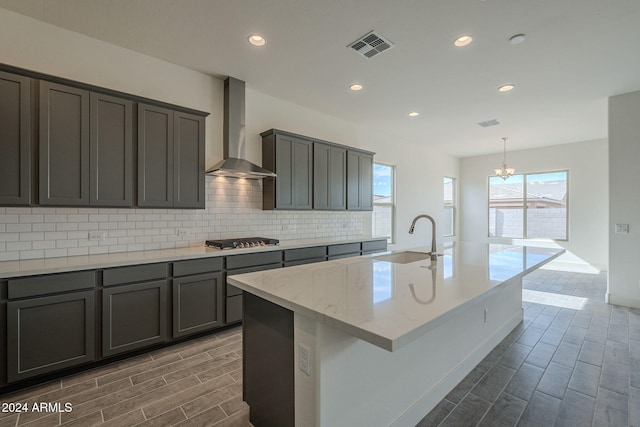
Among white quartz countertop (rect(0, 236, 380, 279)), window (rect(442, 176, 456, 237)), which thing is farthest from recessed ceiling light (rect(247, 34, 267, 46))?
window (rect(442, 176, 456, 237))

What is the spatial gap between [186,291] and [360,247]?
270 centimetres

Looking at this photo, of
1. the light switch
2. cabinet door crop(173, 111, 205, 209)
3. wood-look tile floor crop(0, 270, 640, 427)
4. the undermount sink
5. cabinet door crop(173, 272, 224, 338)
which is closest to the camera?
wood-look tile floor crop(0, 270, 640, 427)

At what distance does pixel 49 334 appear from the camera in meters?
2.17

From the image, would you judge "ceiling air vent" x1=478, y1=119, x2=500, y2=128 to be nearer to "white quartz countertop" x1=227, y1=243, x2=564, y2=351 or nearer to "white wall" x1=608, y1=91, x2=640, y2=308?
"white wall" x1=608, y1=91, x2=640, y2=308

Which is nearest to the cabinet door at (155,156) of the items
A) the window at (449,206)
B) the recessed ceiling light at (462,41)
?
the recessed ceiling light at (462,41)

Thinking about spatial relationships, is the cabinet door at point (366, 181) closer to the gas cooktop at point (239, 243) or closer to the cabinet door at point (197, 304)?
the gas cooktop at point (239, 243)

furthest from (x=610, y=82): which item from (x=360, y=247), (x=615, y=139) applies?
(x=360, y=247)

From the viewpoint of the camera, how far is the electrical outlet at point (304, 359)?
4.23ft

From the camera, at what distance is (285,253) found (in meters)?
3.62

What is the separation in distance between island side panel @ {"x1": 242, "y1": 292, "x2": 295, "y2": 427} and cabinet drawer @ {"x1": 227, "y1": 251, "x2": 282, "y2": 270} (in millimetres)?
1380

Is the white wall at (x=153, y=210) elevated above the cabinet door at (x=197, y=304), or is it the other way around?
the white wall at (x=153, y=210)

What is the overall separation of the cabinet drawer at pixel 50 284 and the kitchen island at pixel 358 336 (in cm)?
145

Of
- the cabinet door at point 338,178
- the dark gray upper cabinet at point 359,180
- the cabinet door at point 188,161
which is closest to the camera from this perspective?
the cabinet door at point 188,161

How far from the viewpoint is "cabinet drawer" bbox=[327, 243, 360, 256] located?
165 inches
